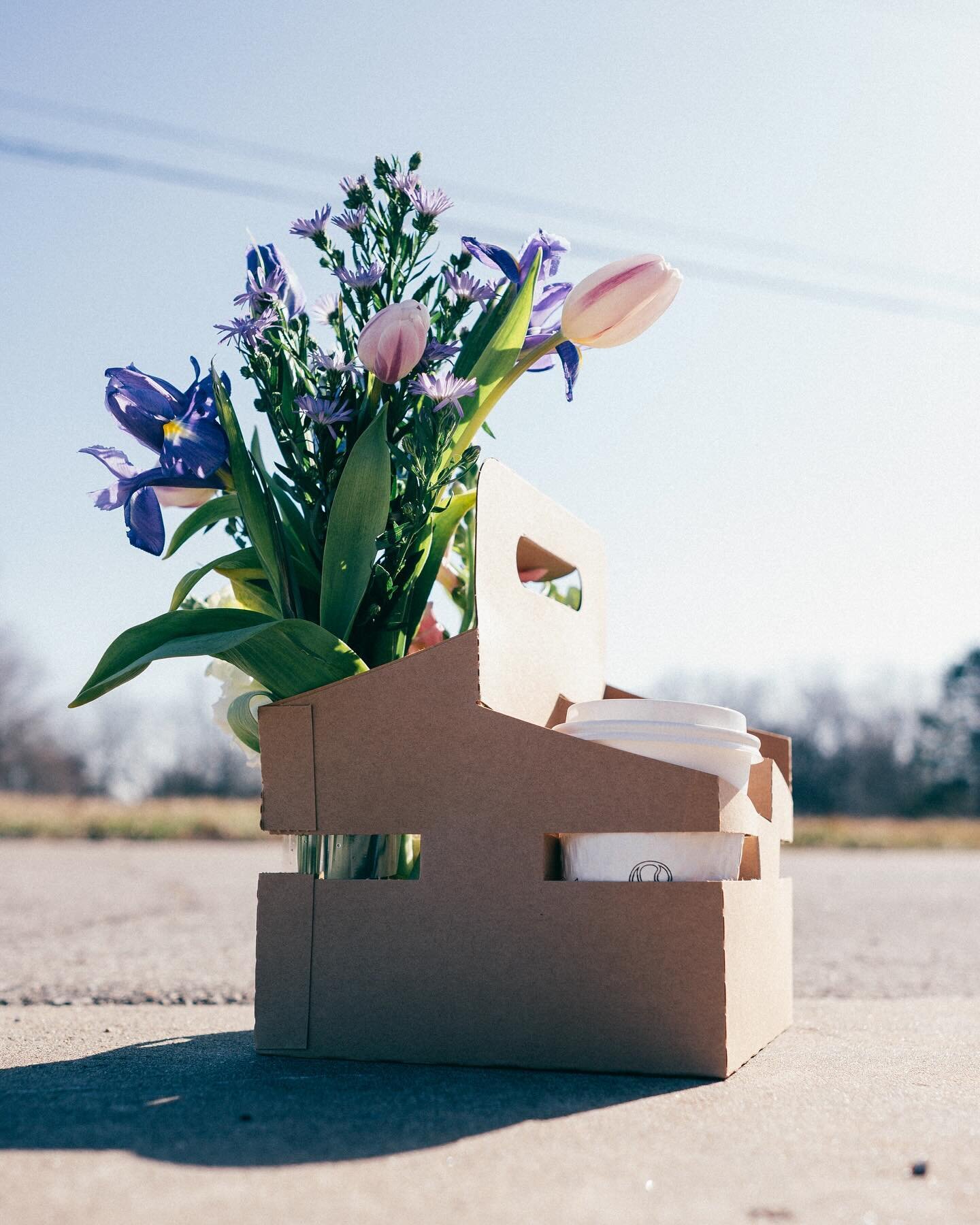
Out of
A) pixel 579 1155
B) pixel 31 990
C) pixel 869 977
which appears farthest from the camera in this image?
pixel 869 977

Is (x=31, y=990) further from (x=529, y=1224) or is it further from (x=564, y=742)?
(x=529, y=1224)

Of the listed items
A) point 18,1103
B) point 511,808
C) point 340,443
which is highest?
point 340,443

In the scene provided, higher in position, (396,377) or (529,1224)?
(396,377)

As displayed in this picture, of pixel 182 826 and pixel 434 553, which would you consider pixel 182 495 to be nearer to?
pixel 434 553

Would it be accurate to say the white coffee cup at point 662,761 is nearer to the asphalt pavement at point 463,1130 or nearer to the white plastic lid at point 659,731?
the white plastic lid at point 659,731

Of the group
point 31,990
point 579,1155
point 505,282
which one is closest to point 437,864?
point 579,1155

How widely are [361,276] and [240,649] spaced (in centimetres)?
48

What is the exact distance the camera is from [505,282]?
147 cm

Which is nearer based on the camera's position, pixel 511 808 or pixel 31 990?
pixel 511 808

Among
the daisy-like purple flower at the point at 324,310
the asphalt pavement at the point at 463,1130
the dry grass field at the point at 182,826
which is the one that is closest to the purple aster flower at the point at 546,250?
the daisy-like purple flower at the point at 324,310

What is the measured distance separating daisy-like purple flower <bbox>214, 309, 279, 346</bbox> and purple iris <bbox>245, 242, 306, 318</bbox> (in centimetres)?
5

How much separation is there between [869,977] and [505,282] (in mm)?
1704

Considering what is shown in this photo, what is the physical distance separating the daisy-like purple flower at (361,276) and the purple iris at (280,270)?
0.08 m

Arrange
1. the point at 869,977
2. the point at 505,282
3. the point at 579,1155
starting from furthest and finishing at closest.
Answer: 1. the point at 869,977
2. the point at 505,282
3. the point at 579,1155
